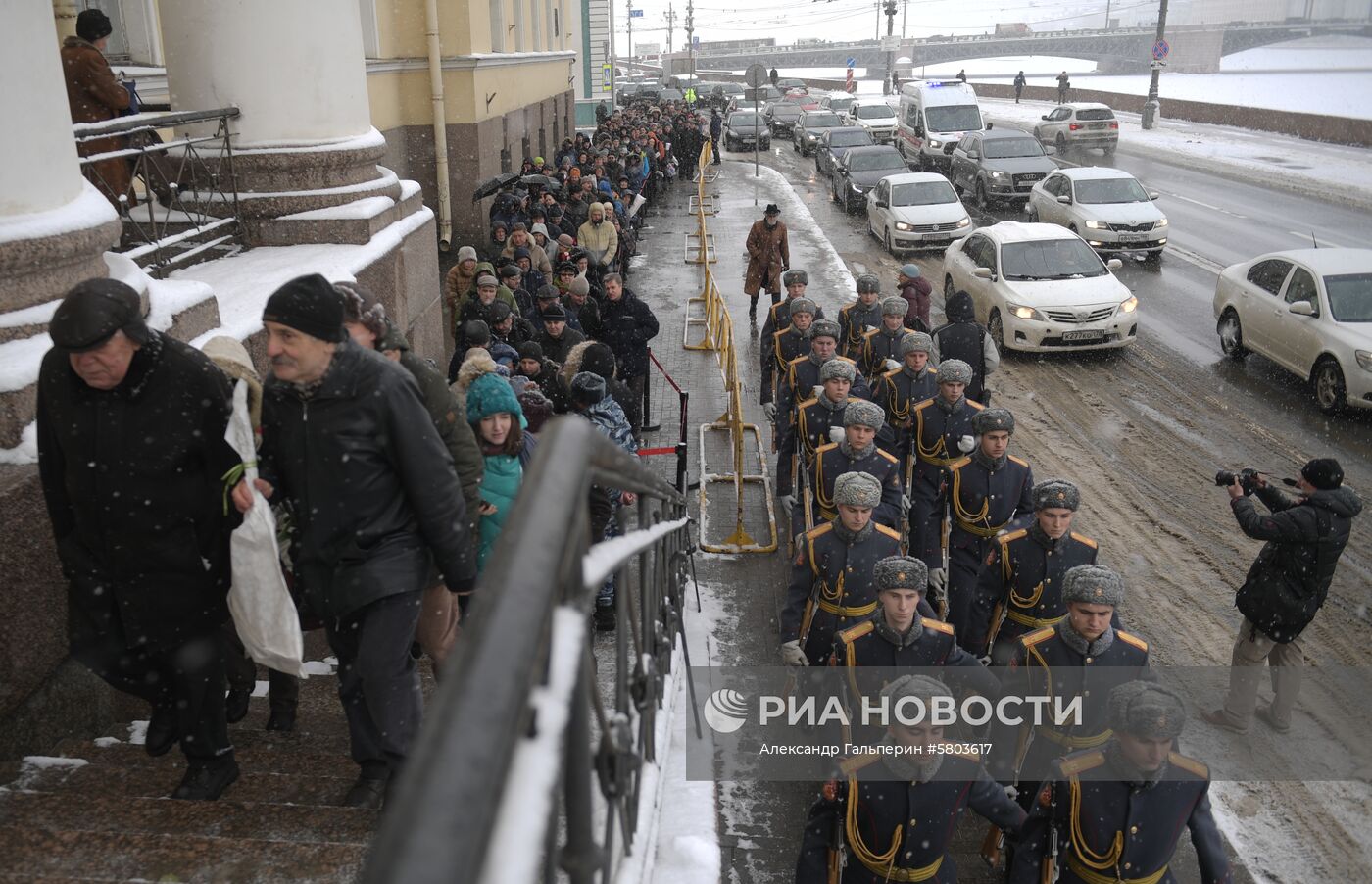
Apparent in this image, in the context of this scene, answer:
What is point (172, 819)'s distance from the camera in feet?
10.6

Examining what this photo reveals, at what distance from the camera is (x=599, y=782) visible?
1.97 metres

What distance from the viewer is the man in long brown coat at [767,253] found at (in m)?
14.0

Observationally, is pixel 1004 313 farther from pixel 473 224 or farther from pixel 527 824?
pixel 527 824

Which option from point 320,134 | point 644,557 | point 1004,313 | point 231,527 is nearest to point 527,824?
point 644,557

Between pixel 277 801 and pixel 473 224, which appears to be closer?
pixel 277 801

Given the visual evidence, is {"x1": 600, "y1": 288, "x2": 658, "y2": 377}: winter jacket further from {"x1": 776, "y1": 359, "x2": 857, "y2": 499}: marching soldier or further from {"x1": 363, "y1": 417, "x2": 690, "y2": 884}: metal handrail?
{"x1": 363, "y1": 417, "x2": 690, "y2": 884}: metal handrail

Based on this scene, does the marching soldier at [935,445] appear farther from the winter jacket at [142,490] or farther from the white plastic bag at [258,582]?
the winter jacket at [142,490]

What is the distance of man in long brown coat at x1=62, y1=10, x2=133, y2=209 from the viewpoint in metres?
7.44

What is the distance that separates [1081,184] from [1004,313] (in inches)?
283

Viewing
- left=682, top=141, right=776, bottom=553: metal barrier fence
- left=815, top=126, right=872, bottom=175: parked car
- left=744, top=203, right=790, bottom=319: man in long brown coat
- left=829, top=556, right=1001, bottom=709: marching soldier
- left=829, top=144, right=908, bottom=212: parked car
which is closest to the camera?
left=829, top=556, right=1001, bottom=709: marching soldier

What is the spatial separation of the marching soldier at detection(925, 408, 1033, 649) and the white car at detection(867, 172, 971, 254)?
1330cm

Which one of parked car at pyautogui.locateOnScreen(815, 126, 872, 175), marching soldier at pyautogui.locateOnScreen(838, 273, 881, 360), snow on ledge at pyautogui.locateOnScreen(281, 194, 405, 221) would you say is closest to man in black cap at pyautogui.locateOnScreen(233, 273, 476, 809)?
snow on ledge at pyautogui.locateOnScreen(281, 194, 405, 221)

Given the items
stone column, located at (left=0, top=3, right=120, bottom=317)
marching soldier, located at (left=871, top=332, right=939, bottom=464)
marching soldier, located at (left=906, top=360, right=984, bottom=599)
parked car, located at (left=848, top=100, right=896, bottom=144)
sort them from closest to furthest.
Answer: stone column, located at (left=0, top=3, right=120, bottom=317)
marching soldier, located at (left=906, top=360, right=984, bottom=599)
marching soldier, located at (left=871, top=332, right=939, bottom=464)
parked car, located at (left=848, top=100, right=896, bottom=144)

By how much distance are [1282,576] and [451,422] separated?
447 centimetres
